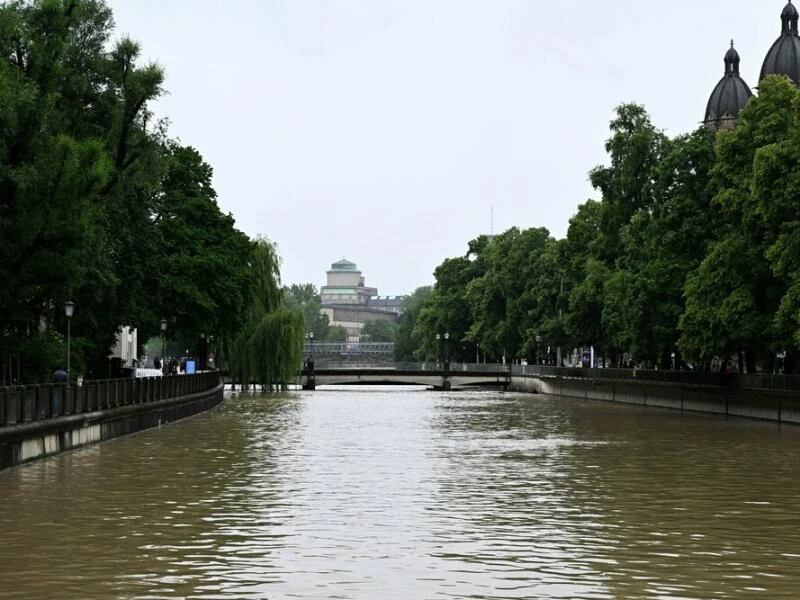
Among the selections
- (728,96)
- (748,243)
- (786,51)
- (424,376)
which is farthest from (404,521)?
(728,96)

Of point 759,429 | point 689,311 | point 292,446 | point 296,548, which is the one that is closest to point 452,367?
point 689,311

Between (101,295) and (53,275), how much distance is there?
34.8 ft

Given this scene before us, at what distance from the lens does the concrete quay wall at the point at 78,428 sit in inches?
1235

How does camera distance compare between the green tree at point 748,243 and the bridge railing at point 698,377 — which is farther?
the bridge railing at point 698,377

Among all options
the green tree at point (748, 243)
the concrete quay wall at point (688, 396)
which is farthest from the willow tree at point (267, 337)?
the green tree at point (748, 243)

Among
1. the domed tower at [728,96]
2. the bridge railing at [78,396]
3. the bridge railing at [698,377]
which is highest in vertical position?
the domed tower at [728,96]

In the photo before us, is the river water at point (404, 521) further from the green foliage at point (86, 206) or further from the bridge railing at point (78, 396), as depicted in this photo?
the green foliage at point (86, 206)

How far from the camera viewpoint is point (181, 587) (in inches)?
593

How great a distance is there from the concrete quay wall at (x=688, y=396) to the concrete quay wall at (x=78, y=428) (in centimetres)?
2255

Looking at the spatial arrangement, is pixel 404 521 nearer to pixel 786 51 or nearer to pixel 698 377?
pixel 698 377

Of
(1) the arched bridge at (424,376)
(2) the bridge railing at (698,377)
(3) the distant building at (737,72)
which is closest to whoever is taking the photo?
(2) the bridge railing at (698,377)

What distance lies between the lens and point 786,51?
141375 mm

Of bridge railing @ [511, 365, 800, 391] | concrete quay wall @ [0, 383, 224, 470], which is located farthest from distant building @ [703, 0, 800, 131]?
concrete quay wall @ [0, 383, 224, 470]

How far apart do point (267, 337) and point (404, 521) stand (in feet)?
240
